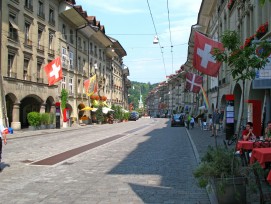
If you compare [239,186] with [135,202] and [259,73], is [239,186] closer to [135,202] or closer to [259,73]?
[135,202]

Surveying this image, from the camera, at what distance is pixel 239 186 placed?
19.3ft

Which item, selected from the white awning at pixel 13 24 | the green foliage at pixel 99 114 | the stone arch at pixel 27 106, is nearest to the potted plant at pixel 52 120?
the stone arch at pixel 27 106

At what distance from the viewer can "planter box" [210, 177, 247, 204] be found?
584 centimetres

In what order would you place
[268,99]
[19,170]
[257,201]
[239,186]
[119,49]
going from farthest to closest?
[119,49]
[268,99]
[19,170]
[257,201]
[239,186]

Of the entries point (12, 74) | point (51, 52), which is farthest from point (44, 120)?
point (51, 52)

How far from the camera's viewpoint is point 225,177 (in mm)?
5914

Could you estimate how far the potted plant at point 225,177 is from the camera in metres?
5.84

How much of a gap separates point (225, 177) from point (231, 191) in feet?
0.76

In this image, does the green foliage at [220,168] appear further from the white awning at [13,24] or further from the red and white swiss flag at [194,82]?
the white awning at [13,24]

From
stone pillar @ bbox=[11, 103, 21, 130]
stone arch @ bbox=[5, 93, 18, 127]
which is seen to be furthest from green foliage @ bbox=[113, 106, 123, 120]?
stone pillar @ bbox=[11, 103, 21, 130]

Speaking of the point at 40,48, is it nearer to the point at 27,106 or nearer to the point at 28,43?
the point at 28,43

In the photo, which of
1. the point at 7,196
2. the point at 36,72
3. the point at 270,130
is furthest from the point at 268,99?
the point at 36,72

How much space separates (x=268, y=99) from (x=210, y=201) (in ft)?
42.7

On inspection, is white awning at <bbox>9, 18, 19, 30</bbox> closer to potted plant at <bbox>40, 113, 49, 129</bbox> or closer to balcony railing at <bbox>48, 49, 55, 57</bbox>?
balcony railing at <bbox>48, 49, 55, 57</bbox>
